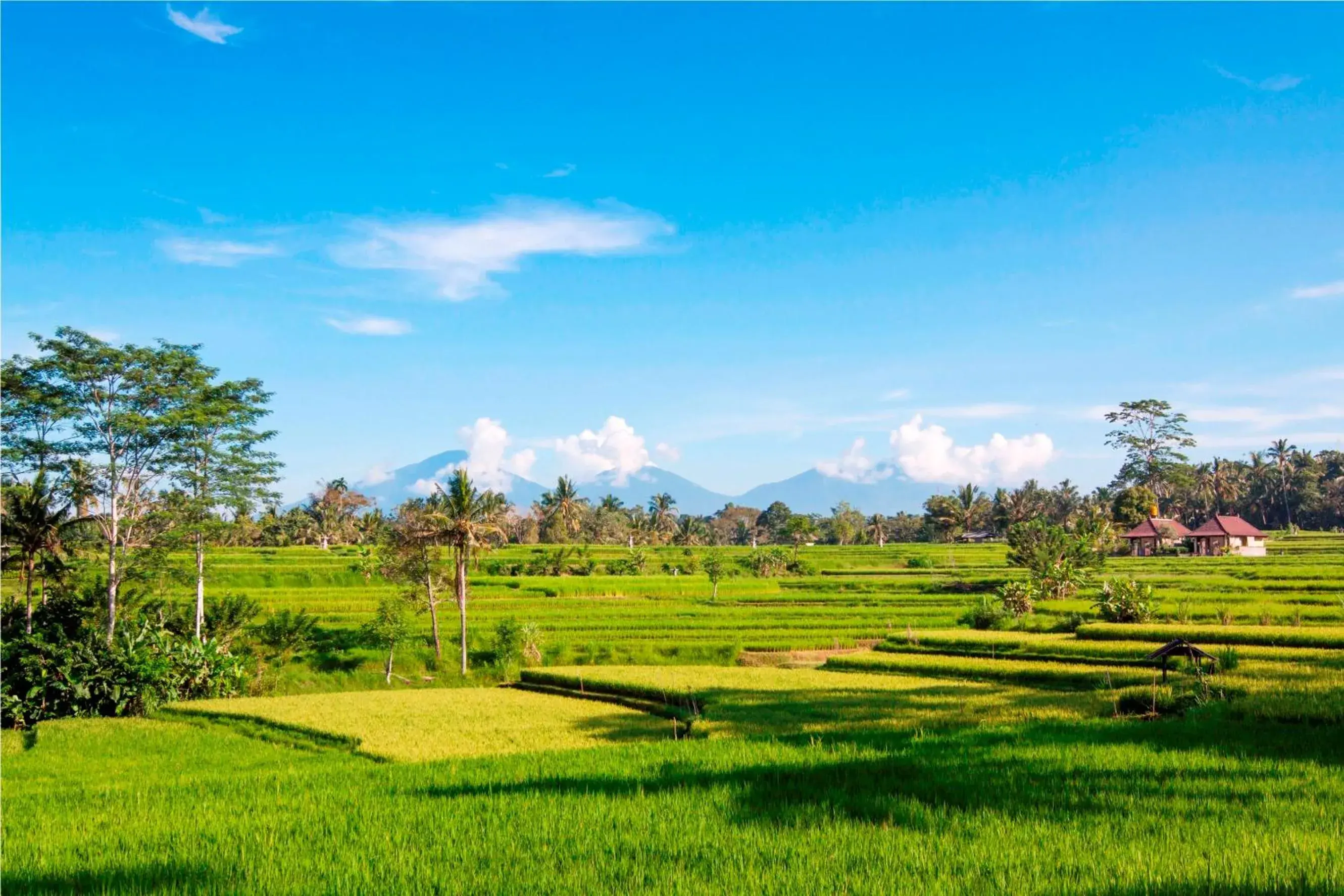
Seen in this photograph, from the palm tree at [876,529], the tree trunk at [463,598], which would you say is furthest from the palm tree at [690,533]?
the tree trunk at [463,598]

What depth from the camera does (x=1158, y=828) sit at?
314 inches

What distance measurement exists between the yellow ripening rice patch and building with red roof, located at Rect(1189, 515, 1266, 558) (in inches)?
2415

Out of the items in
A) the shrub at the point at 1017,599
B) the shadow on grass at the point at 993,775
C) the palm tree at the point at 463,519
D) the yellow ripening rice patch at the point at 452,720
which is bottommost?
the yellow ripening rice patch at the point at 452,720

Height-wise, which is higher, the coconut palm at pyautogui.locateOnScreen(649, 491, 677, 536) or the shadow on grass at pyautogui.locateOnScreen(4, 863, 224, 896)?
the coconut palm at pyautogui.locateOnScreen(649, 491, 677, 536)

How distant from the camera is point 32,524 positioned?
97.2ft

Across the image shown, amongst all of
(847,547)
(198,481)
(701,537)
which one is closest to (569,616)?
(198,481)

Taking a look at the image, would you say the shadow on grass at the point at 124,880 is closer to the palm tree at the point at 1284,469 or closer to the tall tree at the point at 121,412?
the tall tree at the point at 121,412

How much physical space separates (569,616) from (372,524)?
50331 mm

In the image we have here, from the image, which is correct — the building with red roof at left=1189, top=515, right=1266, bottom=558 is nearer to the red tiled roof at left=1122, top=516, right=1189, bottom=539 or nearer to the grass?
the red tiled roof at left=1122, top=516, right=1189, bottom=539

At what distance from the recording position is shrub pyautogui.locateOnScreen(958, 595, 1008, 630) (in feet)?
123

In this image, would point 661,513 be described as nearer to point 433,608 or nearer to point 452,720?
point 433,608

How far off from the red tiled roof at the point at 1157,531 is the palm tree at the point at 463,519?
5846 cm

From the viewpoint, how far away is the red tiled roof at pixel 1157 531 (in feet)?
248

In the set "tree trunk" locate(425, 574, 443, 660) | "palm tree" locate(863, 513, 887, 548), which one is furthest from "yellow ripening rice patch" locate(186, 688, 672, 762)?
"palm tree" locate(863, 513, 887, 548)
